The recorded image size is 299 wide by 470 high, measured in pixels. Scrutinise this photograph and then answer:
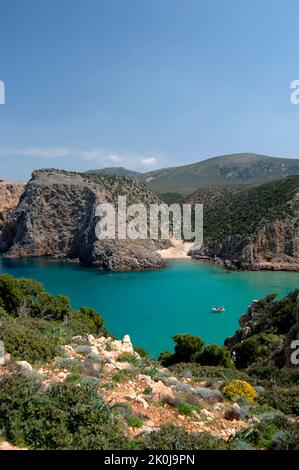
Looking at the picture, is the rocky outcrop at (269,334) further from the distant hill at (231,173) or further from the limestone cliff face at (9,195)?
the distant hill at (231,173)

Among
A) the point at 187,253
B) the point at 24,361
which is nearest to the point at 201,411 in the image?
the point at 24,361

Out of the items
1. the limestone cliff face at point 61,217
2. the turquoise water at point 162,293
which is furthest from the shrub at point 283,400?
the limestone cliff face at point 61,217

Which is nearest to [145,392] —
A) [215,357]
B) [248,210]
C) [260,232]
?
[215,357]

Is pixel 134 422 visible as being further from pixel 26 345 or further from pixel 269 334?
pixel 269 334

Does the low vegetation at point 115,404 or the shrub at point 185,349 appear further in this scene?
the shrub at point 185,349
